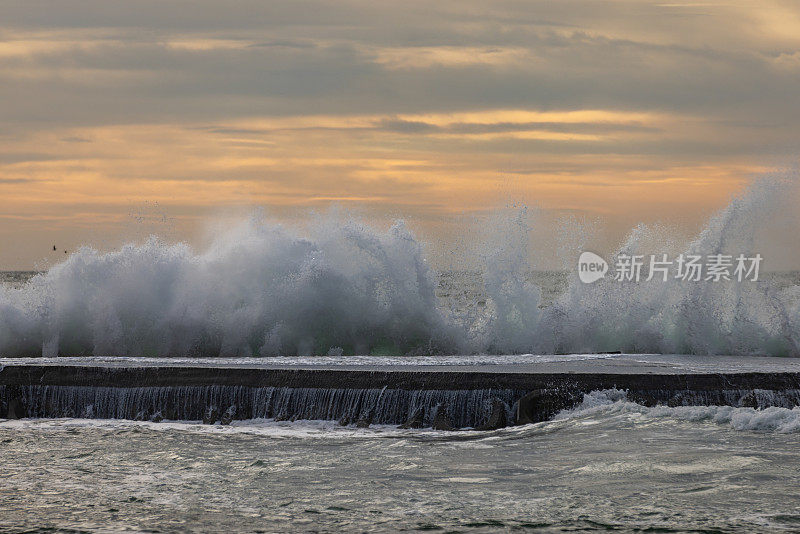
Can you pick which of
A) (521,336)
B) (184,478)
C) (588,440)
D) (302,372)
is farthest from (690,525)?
(521,336)

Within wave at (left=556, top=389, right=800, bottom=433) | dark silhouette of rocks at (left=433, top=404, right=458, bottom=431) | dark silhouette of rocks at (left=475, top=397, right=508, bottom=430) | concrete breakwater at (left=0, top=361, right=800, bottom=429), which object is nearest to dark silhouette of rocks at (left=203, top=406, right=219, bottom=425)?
concrete breakwater at (left=0, top=361, right=800, bottom=429)

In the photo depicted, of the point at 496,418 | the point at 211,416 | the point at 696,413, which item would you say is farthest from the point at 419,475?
the point at 211,416

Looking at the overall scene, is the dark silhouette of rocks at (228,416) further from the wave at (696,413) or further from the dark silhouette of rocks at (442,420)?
the wave at (696,413)

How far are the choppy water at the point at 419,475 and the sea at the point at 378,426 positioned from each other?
0.11 ft

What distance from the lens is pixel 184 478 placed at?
29.2 feet

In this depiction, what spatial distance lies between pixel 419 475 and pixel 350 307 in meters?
11.8

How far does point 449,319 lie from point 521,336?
1.61 metres

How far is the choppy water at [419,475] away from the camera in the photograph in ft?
23.6

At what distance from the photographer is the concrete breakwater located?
11.6 meters

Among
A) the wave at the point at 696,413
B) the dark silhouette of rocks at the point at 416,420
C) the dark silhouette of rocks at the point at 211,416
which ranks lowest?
the dark silhouette of rocks at the point at 211,416

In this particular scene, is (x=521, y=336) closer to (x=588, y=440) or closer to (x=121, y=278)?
(x=121, y=278)

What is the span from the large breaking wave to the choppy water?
806 cm

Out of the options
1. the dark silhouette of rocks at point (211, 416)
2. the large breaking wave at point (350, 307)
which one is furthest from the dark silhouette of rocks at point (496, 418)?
the large breaking wave at point (350, 307)

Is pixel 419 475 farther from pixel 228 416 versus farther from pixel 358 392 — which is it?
pixel 228 416
